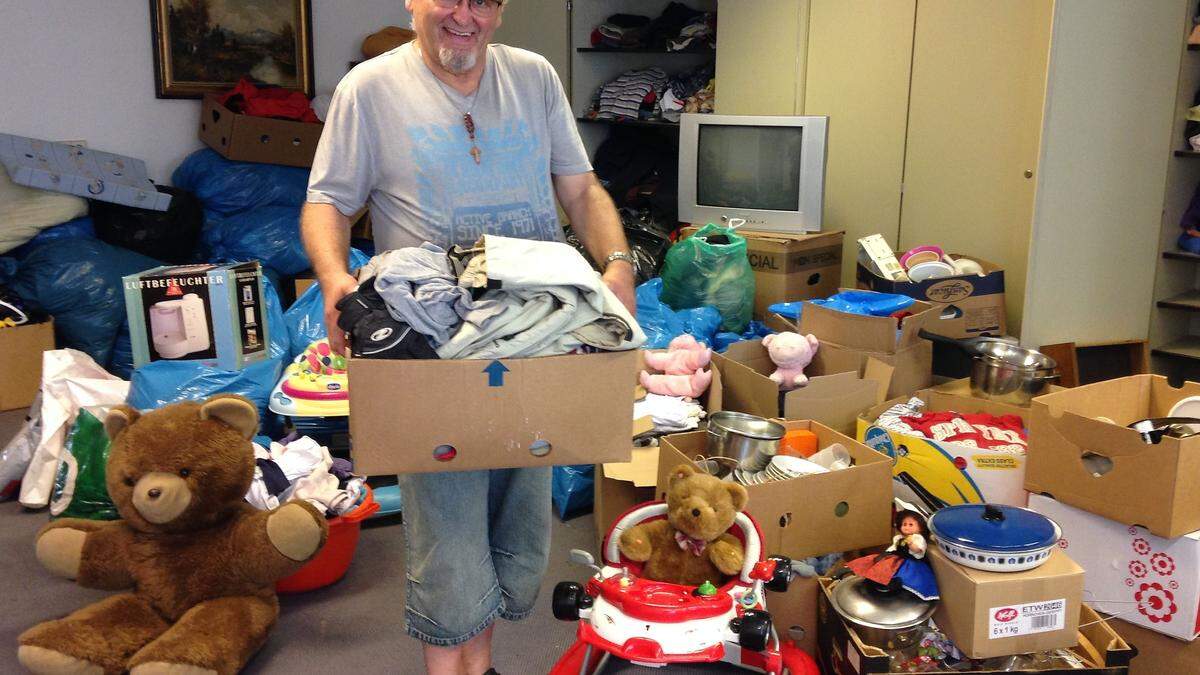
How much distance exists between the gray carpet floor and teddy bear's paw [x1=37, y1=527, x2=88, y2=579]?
0.22 meters

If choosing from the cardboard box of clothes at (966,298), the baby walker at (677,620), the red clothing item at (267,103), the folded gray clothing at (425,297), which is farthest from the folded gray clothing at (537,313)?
the red clothing item at (267,103)

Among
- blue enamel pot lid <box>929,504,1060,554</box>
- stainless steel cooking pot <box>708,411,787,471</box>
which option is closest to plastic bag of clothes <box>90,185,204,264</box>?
stainless steel cooking pot <box>708,411,787,471</box>

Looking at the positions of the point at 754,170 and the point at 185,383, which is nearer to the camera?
the point at 185,383

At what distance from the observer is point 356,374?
49.8 inches

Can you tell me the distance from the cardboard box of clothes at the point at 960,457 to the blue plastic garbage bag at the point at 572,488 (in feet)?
2.58

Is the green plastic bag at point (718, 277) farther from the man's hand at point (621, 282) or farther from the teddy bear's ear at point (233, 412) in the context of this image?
the man's hand at point (621, 282)

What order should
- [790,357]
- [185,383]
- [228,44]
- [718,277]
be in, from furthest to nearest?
1. [228,44]
2. [718,277]
3. [185,383]
4. [790,357]

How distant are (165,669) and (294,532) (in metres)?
0.36

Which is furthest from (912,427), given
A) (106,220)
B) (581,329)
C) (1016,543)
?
(106,220)

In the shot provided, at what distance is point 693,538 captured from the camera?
1712 mm

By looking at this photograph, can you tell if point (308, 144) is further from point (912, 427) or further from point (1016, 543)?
point (1016, 543)

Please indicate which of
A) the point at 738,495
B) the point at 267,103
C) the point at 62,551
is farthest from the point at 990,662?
the point at 267,103

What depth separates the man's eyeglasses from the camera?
1461 mm

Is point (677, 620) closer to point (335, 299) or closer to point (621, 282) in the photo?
point (621, 282)
